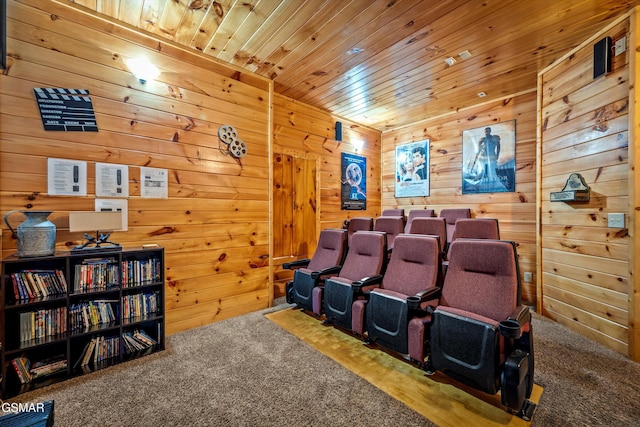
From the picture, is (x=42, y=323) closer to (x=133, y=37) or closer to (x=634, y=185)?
(x=133, y=37)

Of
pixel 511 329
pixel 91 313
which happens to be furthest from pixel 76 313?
pixel 511 329

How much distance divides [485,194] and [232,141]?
3.77 meters

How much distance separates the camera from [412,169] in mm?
5238

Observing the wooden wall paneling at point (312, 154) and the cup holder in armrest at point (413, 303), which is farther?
the wooden wall paneling at point (312, 154)

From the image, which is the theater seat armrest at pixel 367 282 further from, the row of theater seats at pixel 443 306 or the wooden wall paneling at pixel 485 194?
the wooden wall paneling at pixel 485 194

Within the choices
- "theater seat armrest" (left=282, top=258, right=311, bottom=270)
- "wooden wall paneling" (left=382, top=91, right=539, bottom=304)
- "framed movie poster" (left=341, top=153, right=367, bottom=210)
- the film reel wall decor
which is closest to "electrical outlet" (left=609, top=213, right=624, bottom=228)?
"wooden wall paneling" (left=382, top=91, right=539, bottom=304)

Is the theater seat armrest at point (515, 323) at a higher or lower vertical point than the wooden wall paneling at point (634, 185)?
lower

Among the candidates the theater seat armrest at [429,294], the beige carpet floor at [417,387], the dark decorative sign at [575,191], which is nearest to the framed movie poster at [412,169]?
the dark decorative sign at [575,191]

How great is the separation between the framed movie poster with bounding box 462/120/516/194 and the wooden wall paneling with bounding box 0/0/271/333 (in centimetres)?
321

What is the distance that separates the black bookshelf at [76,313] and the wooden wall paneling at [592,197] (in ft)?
13.0

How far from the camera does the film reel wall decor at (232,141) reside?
10.2ft

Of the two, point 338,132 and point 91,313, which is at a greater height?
point 338,132

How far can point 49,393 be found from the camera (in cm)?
185

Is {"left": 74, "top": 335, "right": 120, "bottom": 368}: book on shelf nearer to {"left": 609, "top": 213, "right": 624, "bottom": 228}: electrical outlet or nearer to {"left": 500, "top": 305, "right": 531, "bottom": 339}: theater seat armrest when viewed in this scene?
{"left": 500, "top": 305, "right": 531, "bottom": 339}: theater seat armrest
